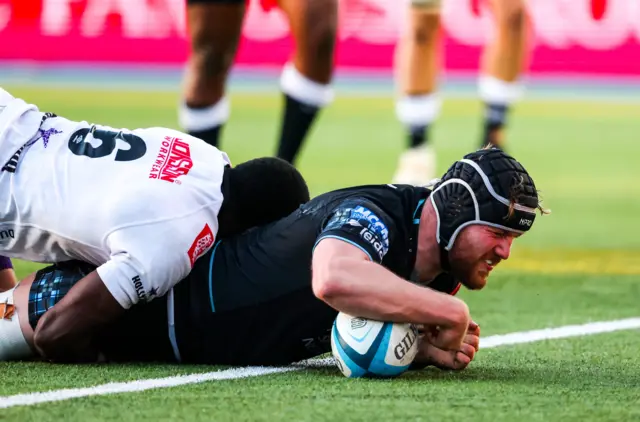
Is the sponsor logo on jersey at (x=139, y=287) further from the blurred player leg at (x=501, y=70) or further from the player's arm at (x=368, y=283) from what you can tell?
the blurred player leg at (x=501, y=70)

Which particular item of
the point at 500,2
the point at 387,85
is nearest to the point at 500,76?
the point at 500,2

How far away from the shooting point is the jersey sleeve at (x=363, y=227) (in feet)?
12.7

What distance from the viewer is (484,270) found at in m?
4.07

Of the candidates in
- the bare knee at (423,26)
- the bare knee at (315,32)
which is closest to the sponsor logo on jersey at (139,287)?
the bare knee at (315,32)

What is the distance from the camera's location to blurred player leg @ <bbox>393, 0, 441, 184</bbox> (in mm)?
9320

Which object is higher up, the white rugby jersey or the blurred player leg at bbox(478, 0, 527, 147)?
the white rugby jersey

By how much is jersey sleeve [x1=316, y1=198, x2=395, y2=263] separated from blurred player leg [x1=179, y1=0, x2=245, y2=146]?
10.9ft

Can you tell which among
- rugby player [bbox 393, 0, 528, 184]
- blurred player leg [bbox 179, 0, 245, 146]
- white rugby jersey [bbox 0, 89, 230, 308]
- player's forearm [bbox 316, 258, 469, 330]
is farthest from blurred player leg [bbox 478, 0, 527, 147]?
player's forearm [bbox 316, 258, 469, 330]

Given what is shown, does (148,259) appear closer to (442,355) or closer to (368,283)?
(368,283)

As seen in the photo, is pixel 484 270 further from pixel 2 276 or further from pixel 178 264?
pixel 2 276

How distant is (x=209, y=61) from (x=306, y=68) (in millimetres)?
545

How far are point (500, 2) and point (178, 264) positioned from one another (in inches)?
211

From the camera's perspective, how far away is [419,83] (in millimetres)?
9539

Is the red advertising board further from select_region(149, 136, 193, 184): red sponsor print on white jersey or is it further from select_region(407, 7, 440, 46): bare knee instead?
select_region(149, 136, 193, 184): red sponsor print on white jersey
